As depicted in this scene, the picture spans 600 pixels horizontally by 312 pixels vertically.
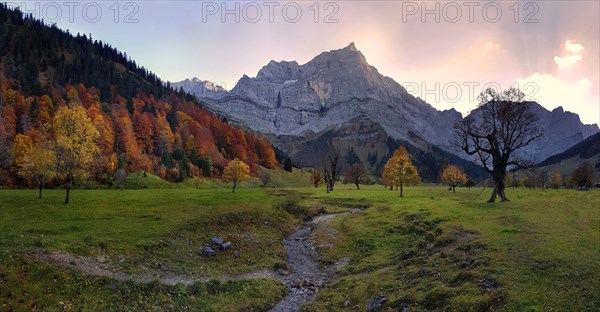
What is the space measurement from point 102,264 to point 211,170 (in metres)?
140

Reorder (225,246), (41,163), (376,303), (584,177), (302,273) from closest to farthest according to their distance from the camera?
(376,303) → (302,273) → (225,246) → (41,163) → (584,177)

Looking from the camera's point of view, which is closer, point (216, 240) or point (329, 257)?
point (216, 240)

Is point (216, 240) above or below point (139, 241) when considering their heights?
below

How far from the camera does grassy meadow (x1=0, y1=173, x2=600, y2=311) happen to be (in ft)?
71.5

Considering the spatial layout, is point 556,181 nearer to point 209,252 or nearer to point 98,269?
point 209,252

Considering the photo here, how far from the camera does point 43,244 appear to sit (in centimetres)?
2959

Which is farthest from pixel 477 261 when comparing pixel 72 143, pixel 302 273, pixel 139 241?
pixel 72 143

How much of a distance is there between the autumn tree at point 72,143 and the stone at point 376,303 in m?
49.2

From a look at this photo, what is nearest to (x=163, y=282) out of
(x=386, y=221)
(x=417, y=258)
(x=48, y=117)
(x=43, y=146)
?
(x=417, y=258)

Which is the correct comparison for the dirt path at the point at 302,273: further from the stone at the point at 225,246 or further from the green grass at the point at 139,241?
the stone at the point at 225,246

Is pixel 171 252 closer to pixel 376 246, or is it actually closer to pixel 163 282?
pixel 163 282

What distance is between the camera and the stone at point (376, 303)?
23453mm

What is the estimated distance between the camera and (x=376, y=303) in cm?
2388

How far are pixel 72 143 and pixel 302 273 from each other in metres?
41.5
